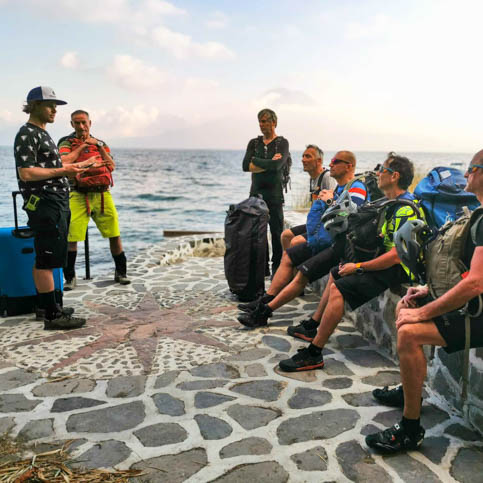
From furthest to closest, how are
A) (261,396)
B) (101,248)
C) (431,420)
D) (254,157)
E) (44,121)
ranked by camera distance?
(101,248) → (254,157) → (44,121) → (261,396) → (431,420)

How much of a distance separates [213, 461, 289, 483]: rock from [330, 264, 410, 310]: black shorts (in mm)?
1533

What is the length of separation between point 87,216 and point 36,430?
3.51 meters

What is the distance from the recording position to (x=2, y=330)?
4.75 m

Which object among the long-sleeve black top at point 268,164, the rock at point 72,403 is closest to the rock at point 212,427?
the rock at point 72,403

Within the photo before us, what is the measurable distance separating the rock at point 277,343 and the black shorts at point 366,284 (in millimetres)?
837

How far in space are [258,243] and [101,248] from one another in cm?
831

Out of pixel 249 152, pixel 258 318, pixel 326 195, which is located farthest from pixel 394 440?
pixel 249 152

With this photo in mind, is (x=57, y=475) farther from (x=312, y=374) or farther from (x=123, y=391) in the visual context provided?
(x=312, y=374)

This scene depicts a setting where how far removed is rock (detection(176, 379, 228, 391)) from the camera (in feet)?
11.6

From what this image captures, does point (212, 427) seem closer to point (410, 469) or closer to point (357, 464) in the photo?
point (357, 464)

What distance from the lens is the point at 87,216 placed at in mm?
6102

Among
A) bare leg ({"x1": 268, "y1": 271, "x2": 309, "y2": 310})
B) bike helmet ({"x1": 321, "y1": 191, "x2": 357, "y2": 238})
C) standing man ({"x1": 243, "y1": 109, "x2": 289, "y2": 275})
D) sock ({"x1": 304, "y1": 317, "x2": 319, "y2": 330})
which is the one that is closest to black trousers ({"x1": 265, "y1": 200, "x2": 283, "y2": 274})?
standing man ({"x1": 243, "y1": 109, "x2": 289, "y2": 275})

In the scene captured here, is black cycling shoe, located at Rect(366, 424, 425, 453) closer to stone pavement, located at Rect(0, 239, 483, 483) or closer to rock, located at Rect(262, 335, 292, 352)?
stone pavement, located at Rect(0, 239, 483, 483)

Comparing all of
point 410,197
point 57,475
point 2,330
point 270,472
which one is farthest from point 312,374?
point 2,330
